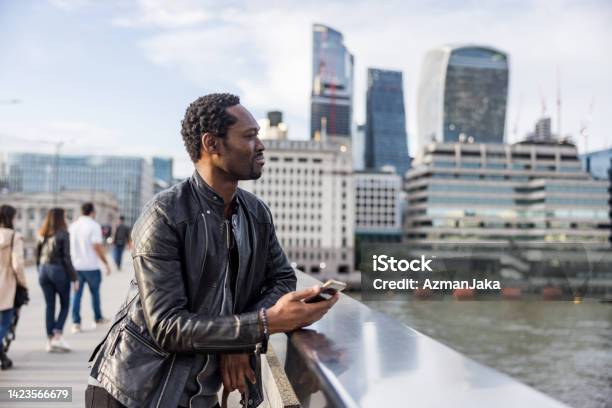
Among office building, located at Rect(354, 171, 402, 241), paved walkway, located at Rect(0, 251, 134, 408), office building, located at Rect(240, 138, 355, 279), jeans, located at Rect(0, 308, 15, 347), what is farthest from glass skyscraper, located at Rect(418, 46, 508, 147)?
jeans, located at Rect(0, 308, 15, 347)

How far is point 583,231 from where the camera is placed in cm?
8406

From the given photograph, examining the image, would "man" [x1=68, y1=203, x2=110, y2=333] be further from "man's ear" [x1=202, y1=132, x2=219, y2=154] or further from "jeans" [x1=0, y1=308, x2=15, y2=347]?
"man's ear" [x1=202, y1=132, x2=219, y2=154]

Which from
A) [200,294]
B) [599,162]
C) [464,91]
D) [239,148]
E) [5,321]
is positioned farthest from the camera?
[464,91]

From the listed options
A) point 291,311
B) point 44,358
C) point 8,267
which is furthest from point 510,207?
point 291,311

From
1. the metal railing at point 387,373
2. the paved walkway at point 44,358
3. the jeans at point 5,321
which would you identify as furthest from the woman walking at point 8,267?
the metal railing at point 387,373

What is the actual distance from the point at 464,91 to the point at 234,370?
15509 cm

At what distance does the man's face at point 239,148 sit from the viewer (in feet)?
5.42

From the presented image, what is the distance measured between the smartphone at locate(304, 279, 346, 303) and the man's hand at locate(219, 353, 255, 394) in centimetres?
→ 28

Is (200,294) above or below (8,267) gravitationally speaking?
above

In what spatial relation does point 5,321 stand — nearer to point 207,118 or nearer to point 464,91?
point 207,118

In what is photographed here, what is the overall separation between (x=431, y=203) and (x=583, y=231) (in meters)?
24.2

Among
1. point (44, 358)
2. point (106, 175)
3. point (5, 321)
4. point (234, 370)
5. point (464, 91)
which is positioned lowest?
point (44, 358)

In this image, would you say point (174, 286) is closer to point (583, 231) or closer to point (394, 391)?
point (394, 391)

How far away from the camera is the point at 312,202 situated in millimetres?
96000
